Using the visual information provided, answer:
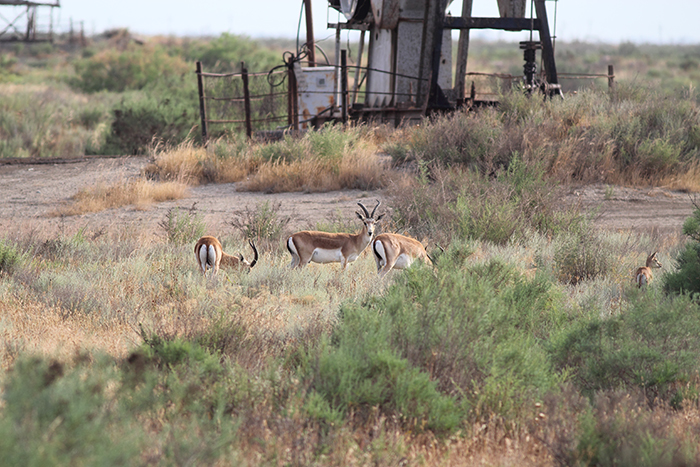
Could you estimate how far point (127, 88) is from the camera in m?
40.2

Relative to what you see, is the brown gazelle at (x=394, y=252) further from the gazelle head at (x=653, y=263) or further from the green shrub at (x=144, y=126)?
the green shrub at (x=144, y=126)

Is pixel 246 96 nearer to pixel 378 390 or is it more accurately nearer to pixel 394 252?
pixel 394 252

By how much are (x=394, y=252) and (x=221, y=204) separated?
21.6 ft

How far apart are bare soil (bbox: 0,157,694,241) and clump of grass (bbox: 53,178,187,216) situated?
0.22 metres

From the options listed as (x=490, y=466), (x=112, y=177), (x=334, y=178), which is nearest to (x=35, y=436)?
(x=490, y=466)

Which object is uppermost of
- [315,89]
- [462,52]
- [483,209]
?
[462,52]

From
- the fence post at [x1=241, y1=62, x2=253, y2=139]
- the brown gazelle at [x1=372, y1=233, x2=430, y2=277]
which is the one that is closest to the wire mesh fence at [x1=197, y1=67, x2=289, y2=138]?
the fence post at [x1=241, y1=62, x2=253, y2=139]

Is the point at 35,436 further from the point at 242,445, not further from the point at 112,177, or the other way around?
the point at 112,177

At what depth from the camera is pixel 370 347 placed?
13.7 ft

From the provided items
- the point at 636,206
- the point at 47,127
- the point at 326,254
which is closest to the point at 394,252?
the point at 326,254

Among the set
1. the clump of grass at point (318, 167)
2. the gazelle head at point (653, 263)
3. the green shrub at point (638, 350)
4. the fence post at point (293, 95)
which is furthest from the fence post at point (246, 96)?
the green shrub at point (638, 350)

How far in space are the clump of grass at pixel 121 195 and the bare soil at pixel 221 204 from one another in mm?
220

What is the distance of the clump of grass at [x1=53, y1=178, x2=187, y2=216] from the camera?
12370 millimetres

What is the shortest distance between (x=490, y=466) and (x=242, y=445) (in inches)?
51.5
